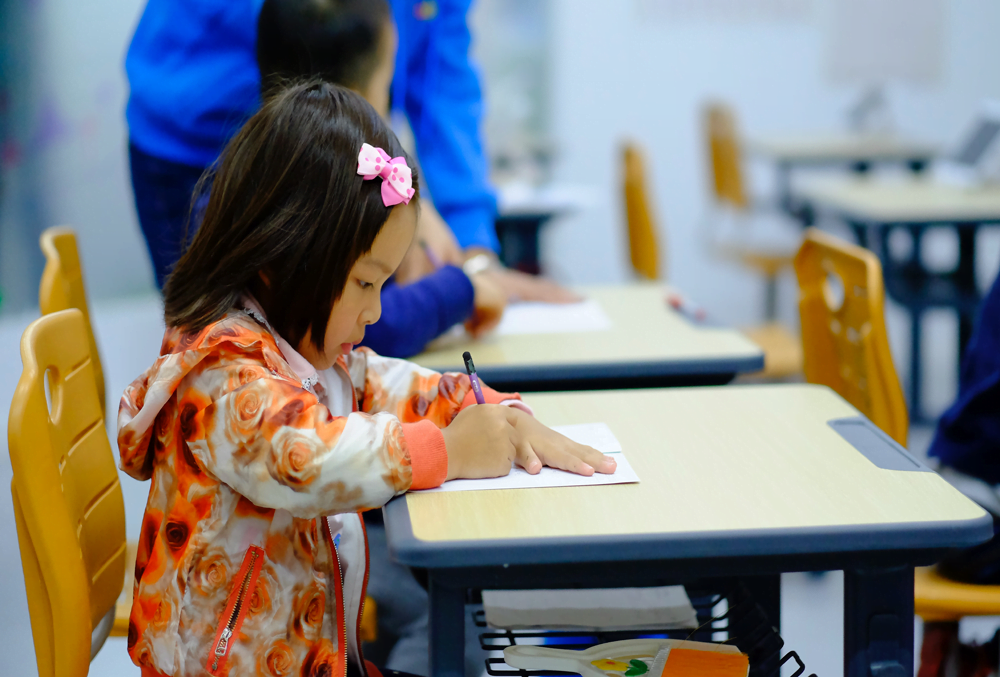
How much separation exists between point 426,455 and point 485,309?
615mm

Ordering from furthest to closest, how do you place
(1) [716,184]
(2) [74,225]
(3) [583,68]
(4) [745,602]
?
(3) [583,68] → (1) [716,184] → (2) [74,225] → (4) [745,602]

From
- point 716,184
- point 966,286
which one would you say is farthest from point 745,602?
point 716,184

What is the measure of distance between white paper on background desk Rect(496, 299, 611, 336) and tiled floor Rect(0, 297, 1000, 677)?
21.3 inches

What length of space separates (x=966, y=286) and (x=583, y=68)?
9.03 ft

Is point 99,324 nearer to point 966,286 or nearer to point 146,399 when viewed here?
point 146,399

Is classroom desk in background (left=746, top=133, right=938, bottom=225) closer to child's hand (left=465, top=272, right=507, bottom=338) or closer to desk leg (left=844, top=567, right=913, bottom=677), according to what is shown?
child's hand (left=465, top=272, right=507, bottom=338)

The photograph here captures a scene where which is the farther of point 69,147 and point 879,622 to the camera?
point 69,147

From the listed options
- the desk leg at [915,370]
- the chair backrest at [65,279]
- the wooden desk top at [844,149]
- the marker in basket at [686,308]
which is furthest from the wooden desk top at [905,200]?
the chair backrest at [65,279]

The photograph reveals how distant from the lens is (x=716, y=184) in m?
4.40

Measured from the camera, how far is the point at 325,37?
4.06ft

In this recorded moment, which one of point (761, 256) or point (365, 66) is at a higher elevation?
point (365, 66)

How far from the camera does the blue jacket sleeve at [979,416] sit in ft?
4.13

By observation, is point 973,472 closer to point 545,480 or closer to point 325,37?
point 545,480

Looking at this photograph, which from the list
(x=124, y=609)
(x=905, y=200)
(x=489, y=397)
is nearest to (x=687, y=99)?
(x=905, y=200)
